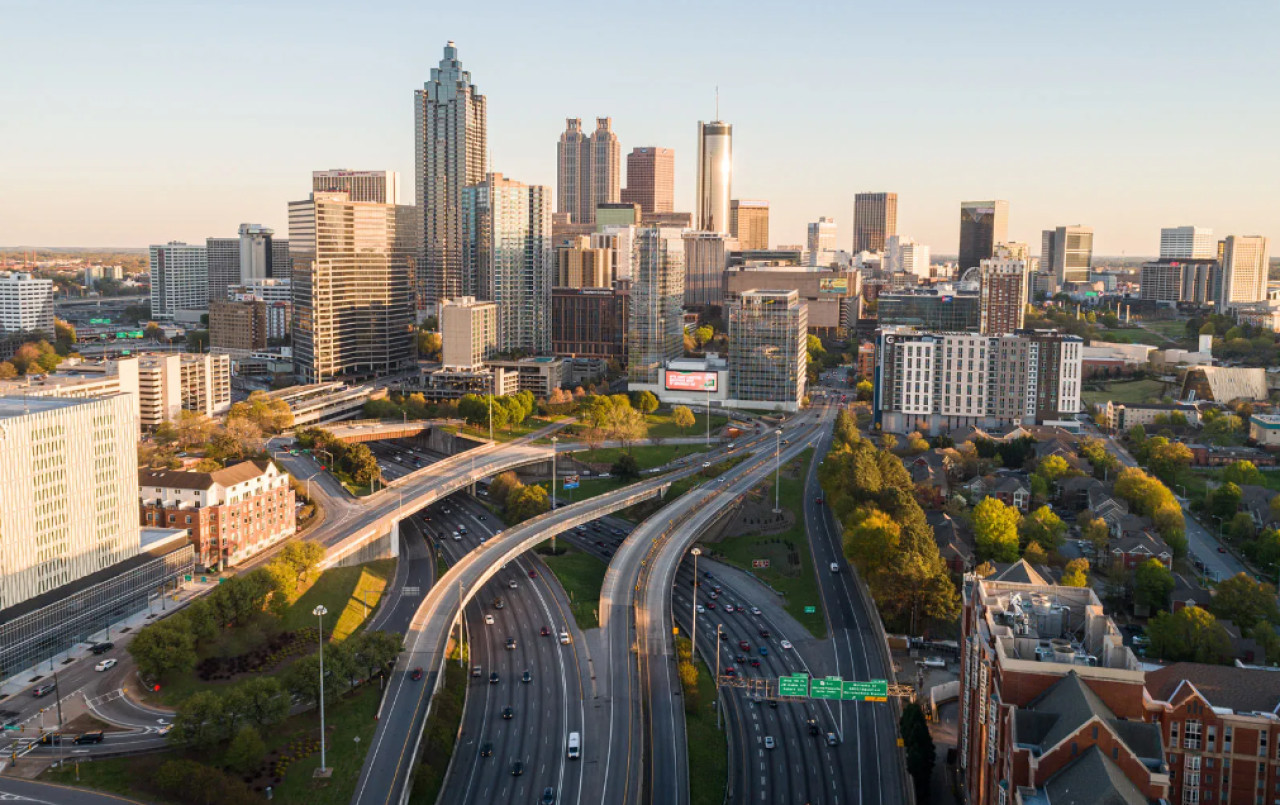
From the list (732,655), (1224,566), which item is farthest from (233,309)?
(1224,566)

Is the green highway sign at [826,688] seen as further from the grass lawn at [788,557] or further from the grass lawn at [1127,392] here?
the grass lawn at [1127,392]

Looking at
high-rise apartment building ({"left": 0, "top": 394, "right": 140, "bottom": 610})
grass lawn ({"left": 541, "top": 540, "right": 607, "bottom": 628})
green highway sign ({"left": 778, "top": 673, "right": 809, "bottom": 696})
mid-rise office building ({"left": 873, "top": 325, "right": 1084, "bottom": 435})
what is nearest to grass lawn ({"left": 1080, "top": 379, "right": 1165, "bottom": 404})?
mid-rise office building ({"left": 873, "top": 325, "right": 1084, "bottom": 435})

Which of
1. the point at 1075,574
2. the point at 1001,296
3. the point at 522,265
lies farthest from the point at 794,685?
the point at 522,265

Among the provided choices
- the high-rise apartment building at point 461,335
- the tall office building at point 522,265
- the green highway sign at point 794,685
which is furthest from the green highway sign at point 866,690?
the tall office building at point 522,265

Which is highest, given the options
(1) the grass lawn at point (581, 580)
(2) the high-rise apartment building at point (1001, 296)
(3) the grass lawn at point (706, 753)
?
(2) the high-rise apartment building at point (1001, 296)

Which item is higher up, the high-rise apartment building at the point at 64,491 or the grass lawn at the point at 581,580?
the high-rise apartment building at the point at 64,491

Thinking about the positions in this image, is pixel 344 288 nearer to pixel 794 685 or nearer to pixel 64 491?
pixel 64 491

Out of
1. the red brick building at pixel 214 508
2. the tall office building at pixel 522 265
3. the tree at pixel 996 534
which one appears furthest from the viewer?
the tall office building at pixel 522 265
